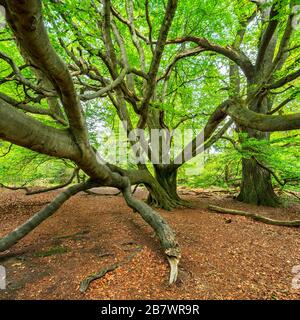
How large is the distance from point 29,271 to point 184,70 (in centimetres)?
752

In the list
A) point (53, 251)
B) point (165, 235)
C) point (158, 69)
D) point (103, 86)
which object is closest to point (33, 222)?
point (53, 251)

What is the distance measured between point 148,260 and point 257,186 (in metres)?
5.91

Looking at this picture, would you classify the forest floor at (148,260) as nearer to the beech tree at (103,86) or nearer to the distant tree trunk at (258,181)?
the beech tree at (103,86)

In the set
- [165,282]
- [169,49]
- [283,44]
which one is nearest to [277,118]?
[283,44]

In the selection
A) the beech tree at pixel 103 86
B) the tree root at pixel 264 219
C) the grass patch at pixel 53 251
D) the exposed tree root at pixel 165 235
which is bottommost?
the grass patch at pixel 53 251

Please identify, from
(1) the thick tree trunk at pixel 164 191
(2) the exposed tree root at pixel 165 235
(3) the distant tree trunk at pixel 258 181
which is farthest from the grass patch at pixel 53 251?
(3) the distant tree trunk at pixel 258 181

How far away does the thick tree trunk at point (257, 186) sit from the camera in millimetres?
7250

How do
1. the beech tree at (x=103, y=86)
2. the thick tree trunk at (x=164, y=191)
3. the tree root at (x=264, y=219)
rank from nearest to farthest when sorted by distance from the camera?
the beech tree at (x=103, y=86)
the tree root at (x=264, y=219)
the thick tree trunk at (x=164, y=191)

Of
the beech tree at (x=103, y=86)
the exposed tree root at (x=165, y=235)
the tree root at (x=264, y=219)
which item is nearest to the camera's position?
the beech tree at (x=103, y=86)

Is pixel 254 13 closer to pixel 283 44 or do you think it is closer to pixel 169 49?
pixel 169 49

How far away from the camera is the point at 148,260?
10.3ft

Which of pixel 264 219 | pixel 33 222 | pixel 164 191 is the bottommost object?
pixel 264 219

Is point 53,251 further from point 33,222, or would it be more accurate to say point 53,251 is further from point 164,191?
point 164,191

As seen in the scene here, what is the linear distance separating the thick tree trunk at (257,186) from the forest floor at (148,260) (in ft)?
7.98
